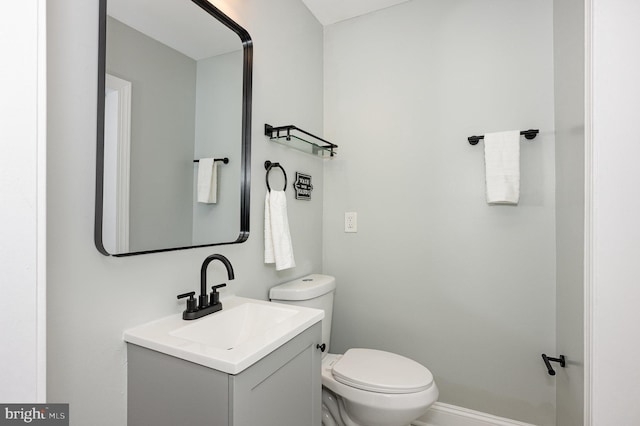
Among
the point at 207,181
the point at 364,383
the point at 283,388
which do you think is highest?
the point at 207,181

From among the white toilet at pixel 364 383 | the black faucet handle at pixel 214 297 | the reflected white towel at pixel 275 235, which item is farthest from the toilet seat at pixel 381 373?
the black faucet handle at pixel 214 297

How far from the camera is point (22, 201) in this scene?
2.06ft

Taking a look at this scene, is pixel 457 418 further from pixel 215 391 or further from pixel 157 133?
pixel 157 133

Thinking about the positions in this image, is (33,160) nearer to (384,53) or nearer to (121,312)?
(121,312)

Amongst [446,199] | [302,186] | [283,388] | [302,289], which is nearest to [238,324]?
[283,388]

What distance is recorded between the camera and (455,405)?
67.0 inches

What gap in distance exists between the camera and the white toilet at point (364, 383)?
128 cm

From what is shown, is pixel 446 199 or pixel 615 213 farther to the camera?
pixel 446 199

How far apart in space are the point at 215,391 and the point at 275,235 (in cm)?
79

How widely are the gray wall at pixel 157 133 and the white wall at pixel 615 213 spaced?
1.40 meters

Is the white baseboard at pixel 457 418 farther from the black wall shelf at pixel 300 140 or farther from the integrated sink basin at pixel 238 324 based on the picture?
the black wall shelf at pixel 300 140

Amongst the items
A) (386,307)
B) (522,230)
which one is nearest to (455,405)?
(386,307)

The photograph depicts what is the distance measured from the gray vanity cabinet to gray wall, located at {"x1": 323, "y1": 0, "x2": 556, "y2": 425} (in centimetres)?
97

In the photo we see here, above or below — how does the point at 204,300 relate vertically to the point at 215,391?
above
